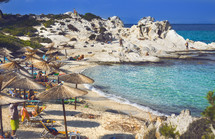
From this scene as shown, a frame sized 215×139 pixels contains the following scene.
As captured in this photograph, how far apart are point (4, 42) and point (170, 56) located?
87.0 ft

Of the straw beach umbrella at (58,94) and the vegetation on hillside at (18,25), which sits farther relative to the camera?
the vegetation on hillside at (18,25)

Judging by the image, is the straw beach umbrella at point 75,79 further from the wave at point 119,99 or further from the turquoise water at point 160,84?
the turquoise water at point 160,84

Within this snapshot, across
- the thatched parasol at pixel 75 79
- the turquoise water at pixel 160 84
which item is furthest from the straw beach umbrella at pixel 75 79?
the turquoise water at pixel 160 84

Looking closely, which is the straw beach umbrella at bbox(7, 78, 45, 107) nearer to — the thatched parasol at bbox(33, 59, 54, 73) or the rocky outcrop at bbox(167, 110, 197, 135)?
the thatched parasol at bbox(33, 59, 54, 73)

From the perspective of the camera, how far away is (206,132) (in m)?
5.79

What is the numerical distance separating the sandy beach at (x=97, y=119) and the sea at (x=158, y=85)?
57.4 inches

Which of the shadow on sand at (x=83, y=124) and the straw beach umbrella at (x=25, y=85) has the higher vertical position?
the straw beach umbrella at (x=25, y=85)

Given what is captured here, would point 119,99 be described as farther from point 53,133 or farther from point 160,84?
point 53,133

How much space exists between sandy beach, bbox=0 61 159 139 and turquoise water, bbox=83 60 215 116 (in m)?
1.73

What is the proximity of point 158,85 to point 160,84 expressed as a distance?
0.50 meters

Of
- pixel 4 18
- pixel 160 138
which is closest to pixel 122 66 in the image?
pixel 160 138

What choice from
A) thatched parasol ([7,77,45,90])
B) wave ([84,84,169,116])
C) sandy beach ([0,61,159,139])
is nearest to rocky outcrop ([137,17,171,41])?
wave ([84,84,169,116])

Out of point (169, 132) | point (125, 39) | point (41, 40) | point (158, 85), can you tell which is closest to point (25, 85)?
point (169, 132)

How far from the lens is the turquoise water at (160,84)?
14.1 m
